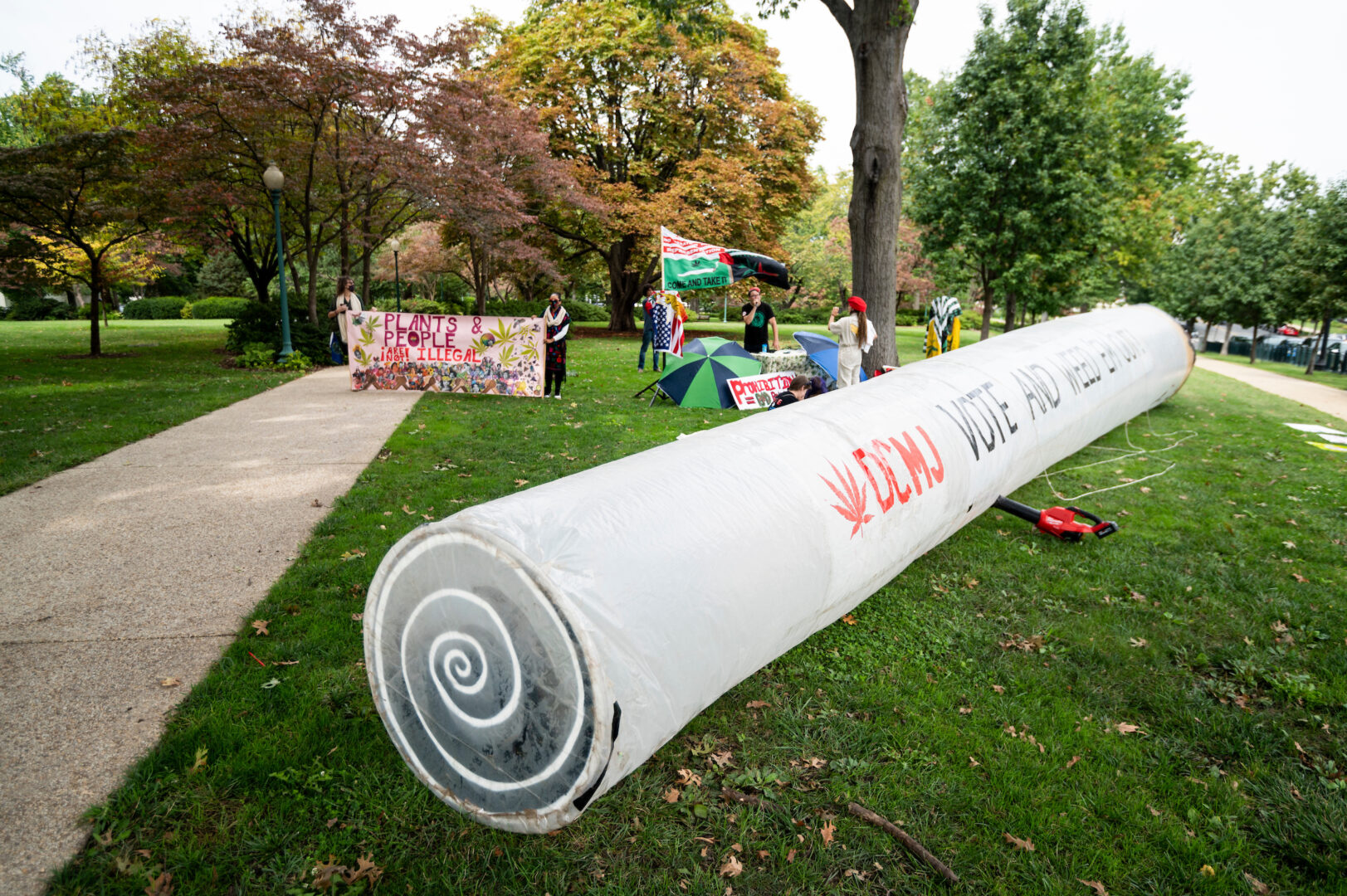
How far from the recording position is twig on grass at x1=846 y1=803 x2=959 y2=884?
2.28 metres

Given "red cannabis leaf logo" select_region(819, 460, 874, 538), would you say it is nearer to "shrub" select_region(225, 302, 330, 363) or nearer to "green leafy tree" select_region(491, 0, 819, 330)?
"shrub" select_region(225, 302, 330, 363)

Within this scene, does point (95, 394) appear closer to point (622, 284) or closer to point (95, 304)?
point (95, 304)

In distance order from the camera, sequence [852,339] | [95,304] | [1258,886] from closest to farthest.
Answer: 1. [1258,886]
2. [852,339]
3. [95,304]

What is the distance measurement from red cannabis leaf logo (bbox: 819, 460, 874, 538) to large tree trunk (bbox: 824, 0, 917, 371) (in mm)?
7726

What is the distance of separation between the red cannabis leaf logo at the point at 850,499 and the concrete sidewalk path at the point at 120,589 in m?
3.22

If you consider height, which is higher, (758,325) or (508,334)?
(758,325)

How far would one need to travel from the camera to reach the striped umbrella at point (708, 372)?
1038cm

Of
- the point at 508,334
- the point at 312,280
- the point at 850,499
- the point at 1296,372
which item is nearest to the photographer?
the point at 850,499

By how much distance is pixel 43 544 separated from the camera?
15.7ft

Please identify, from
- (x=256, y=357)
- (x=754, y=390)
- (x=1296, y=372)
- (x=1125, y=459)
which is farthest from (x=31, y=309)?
(x=1296, y=372)

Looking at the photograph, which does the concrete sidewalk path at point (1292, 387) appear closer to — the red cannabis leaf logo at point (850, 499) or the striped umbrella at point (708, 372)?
the striped umbrella at point (708, 372)

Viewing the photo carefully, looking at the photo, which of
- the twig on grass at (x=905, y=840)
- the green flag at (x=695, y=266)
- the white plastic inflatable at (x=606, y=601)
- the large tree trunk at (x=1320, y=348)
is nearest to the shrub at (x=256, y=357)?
the green flag at (x=695, y=266)

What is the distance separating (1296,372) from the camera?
77.5 feet

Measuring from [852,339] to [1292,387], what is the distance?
1676 cm
